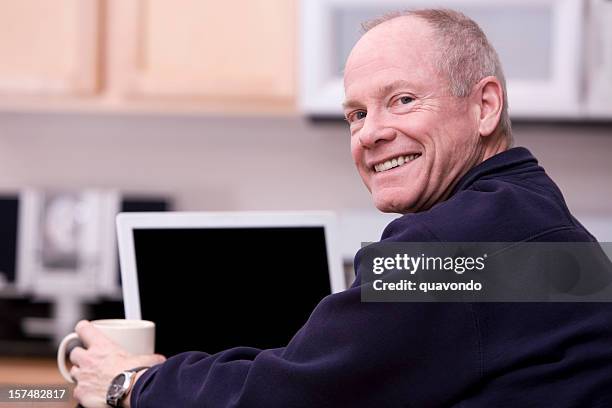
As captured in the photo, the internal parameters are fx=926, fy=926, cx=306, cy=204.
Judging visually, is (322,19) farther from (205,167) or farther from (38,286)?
(38,286)

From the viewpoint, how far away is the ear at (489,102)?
3.60 feet

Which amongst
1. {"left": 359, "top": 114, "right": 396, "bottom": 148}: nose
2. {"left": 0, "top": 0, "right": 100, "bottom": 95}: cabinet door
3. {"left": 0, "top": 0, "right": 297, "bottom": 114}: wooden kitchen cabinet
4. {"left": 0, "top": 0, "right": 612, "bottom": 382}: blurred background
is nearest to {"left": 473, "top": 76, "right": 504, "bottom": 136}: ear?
{"left": 359, "top": 114, "right": 396, "bottom": 148}: nose

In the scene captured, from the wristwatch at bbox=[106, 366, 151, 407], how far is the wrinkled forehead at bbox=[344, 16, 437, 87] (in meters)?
0.44

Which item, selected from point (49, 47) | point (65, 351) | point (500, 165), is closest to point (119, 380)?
point (65, 351)

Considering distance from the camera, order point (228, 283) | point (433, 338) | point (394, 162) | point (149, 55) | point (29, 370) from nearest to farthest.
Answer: point (433, 338)
point (394, 162)
point (228, 283)
point (29, 370)
point (149, 55)

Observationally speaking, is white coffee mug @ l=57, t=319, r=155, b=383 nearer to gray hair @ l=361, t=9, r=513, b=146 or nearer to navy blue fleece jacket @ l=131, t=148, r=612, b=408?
navy blue fleece jacket @ l=131, t=148, r=612, b=408

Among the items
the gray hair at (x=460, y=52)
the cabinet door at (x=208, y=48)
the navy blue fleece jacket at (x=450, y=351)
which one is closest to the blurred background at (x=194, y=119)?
the cabinet door at (x=208, y=48)

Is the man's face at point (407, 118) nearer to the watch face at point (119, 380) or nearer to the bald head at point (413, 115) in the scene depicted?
the bald head at point (413, 115)

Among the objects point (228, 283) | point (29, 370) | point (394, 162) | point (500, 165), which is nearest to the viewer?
point (500, 165)

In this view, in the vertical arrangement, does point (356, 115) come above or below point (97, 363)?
above

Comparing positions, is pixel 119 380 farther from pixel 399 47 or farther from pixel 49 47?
pixel 49 47

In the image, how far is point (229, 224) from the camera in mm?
1291

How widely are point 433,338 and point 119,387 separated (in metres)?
0.38

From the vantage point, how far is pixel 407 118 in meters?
1.08
